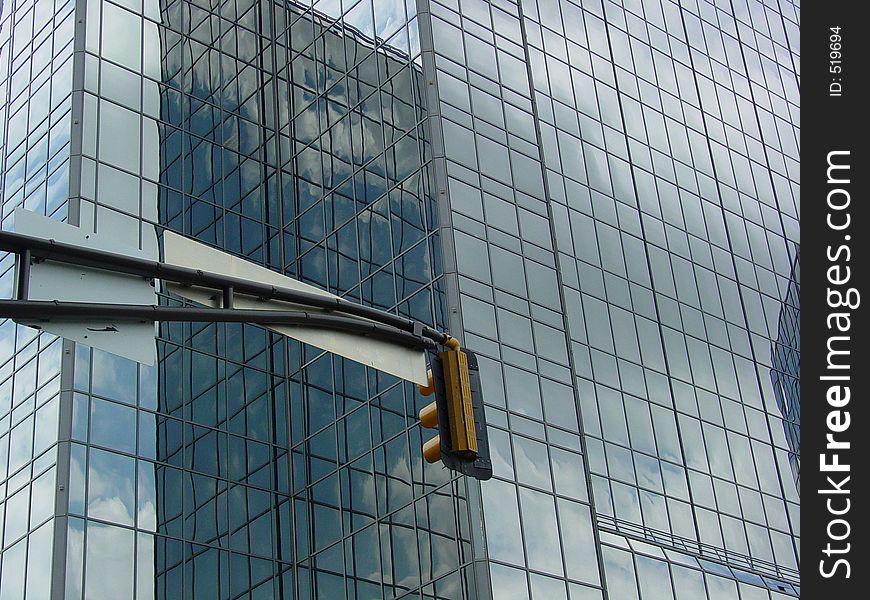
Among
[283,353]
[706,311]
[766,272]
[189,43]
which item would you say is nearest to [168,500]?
[283,353]

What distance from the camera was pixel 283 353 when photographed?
44312 millimetres

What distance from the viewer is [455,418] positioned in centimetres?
1018

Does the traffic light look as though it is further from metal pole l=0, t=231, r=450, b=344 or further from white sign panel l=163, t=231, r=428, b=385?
metal pole l=0, t=231, r=450, b=344

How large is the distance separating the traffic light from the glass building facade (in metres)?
24.5

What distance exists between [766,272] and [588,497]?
742 inches

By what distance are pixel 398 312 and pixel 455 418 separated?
30009mm

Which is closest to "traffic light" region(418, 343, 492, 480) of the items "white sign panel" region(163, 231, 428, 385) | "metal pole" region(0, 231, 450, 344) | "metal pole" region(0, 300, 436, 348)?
"white sign panel" region(163, 231, 428, 385)

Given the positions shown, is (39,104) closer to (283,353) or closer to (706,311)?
(283,353)

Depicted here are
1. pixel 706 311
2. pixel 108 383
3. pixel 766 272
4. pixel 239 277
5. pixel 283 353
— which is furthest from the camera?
pixel 766 272

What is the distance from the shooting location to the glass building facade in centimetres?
3756

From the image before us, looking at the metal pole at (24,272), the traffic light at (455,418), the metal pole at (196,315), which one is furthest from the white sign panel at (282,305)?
the metal pole at (24,272)

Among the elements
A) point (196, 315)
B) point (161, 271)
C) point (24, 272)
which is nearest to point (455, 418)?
point (196, 315)

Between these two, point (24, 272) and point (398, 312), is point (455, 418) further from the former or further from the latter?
point (398, 312)

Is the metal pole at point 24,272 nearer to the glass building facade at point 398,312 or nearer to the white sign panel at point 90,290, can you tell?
the white sign panel at point 90,290
